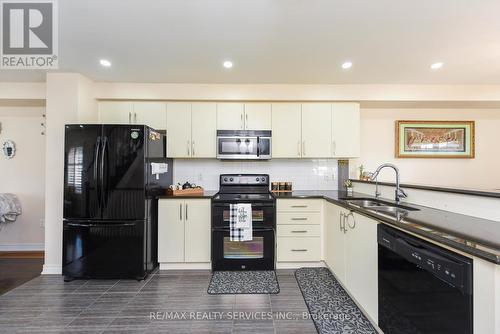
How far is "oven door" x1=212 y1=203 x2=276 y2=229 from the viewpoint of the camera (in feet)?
9.34

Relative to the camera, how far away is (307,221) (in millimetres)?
2918

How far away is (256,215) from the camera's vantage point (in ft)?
9.42

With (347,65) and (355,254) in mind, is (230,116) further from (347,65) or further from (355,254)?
(355,254)

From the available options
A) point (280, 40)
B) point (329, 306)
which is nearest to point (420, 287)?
point (329, 306)

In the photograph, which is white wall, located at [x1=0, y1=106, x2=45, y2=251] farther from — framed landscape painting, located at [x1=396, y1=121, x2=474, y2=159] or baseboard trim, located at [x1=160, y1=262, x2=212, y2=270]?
framed landscape painting, located at [x1=396, y1=121, x2=474, y2=159]

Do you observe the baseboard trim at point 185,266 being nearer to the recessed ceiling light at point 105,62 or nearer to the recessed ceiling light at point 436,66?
the recessed ceiling light at point 105,62

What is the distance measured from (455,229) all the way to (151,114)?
10.9 feet

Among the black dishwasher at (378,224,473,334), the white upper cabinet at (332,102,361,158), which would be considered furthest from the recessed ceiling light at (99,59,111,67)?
the black dishwasher at (378,224,473,334)

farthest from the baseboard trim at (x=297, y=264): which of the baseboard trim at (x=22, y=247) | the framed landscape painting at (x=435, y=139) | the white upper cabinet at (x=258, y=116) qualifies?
the baseboard trim at (x=22, y=247)

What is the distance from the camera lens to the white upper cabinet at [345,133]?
3.30 m

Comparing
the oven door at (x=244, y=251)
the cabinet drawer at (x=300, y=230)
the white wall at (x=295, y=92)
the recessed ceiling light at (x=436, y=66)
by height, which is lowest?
the oven door at (x=244, y=251)

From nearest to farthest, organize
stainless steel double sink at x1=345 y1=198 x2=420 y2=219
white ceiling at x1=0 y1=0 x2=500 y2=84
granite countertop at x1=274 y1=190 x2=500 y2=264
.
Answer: granite countertop at x1=274 y1=190 x2=500 y2=264 < white ceiling at x1=0 y1=0 x2=500 y2=84 < stainless steel double sink at x1=345 y1=198 x2=420 y2=219

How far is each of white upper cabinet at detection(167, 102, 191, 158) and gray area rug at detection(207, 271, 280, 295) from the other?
1616 millimetres

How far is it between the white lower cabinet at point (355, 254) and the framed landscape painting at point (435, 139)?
191 centimetres
